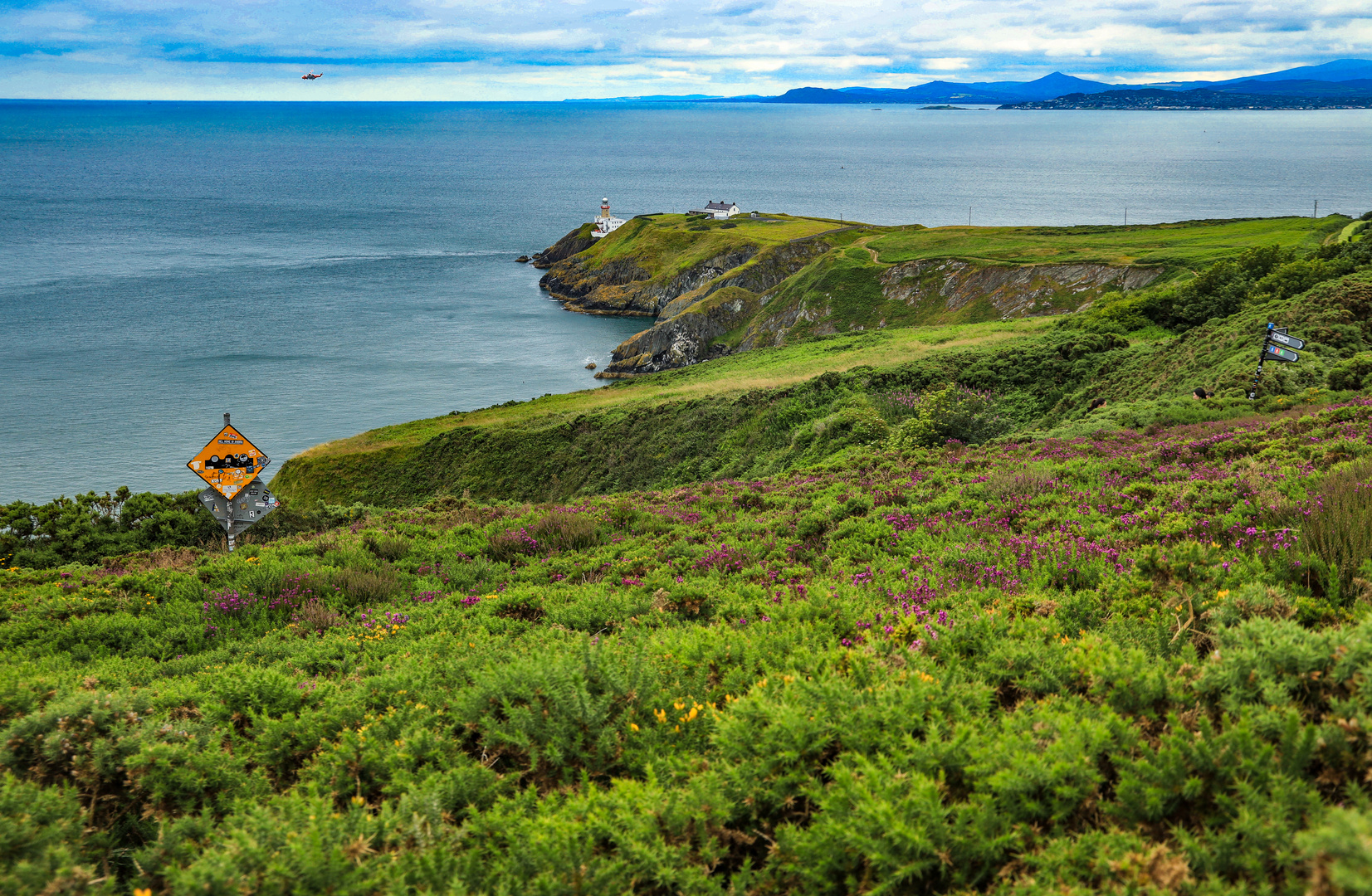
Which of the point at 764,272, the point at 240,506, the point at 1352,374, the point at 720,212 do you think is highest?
the point at 720,212

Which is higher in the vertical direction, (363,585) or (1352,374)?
(1352,374)

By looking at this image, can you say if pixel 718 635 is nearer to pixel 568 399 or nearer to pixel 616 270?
pixel 568 399

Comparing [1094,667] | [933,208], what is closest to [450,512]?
Result: [1094,667]

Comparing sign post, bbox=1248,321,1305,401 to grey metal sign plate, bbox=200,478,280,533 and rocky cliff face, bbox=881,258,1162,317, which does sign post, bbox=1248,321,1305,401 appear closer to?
grey metal sign plate, bbox=200,478,280,533

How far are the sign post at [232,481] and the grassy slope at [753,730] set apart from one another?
3417 mm

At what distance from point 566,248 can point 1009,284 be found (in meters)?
78.8

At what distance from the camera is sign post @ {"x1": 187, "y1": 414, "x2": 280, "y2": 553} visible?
43.7ft

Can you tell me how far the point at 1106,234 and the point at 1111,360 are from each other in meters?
59.9

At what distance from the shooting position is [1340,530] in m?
6.96

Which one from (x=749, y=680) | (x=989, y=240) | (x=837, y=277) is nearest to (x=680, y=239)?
(x=837, y=277)

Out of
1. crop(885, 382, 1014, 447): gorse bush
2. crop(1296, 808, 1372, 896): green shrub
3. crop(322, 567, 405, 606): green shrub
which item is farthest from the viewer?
crop(885, 382, 1014, 447): gorse bush

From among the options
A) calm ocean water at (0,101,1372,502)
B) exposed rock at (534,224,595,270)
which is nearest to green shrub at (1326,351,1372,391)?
calm ocean water at (0,101,1372,502)

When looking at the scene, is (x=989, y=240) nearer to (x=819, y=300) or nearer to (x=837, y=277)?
(x=837, y=277)

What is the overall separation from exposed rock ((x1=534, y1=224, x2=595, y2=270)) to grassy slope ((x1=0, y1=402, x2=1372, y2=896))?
396 ft
